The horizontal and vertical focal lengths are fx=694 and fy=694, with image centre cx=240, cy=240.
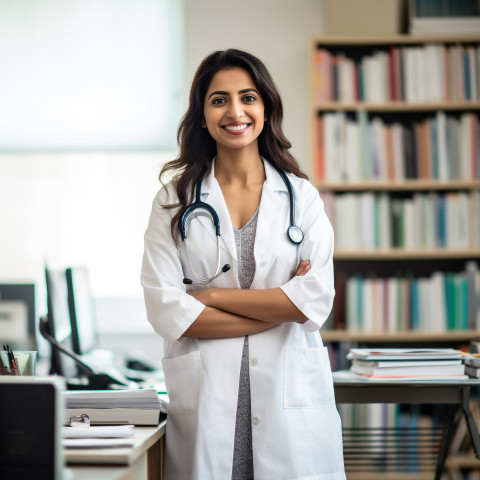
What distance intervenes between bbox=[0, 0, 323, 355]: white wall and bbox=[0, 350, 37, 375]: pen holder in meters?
2.35

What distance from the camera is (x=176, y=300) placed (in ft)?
5.38

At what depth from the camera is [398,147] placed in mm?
3627

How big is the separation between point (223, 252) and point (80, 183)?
101 inches

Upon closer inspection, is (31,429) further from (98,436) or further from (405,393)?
(405,393)

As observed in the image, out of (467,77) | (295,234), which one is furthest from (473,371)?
(467,77)

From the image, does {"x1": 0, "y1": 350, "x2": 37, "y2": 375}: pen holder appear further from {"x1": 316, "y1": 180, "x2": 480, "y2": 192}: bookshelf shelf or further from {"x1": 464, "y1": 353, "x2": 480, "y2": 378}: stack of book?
{"x1": 316, "y1": 180, "x2": 480, "y2": 192}: bookshelf shelf

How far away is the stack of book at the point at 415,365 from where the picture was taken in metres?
1.96

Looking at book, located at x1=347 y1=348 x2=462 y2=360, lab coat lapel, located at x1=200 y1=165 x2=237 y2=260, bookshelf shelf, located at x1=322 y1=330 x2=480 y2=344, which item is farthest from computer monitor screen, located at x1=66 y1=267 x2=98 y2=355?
bookshelf shelf, located at x1=322 y1=330 x2=480 y2=344

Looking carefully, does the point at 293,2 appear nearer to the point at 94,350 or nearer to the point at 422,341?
the point at 422,341

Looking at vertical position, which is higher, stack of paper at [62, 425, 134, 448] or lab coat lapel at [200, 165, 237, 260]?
lab coat lapel at [200, 165, 237, 260]

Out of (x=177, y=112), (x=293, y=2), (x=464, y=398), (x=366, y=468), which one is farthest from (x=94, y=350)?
(x=293, y=2)

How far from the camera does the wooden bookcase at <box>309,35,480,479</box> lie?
11.8 feet

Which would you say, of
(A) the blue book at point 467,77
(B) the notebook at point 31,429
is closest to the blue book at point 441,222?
(A) the blue book at point 467,77

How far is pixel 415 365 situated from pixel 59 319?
44.0 inches
